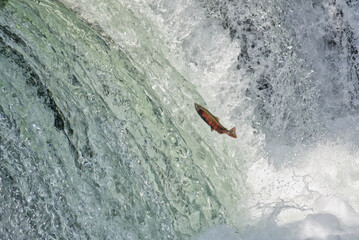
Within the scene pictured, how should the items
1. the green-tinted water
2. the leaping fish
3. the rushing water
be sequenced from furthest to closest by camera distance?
the leaping fish
the rushing water
the green-tinted water

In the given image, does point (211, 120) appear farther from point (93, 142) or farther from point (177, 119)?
point (93, 142)

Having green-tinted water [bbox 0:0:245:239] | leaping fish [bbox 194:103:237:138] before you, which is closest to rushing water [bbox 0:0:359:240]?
green-tinted water [bbox 0:0:245:239]

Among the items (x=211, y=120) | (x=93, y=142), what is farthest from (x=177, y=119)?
(x=93, y=142)

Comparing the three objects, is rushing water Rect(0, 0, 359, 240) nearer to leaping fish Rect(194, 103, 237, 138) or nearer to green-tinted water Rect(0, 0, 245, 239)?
green-tinted water Rect(0, 0, 245, 239)

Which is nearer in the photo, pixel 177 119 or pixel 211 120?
pixel 211 120

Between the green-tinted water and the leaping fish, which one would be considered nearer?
the green-tinted water

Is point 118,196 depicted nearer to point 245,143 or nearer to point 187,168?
point 187,168

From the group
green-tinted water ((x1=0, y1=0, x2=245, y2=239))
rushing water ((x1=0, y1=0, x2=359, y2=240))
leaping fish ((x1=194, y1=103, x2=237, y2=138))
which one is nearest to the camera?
green-tinted water ((x1=0, y1=0, x2=245, y2=239))

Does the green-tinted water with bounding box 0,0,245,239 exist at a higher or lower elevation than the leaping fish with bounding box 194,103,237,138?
lower

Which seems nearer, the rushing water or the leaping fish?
the rushing water

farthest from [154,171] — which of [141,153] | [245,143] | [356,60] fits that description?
[356,60]
